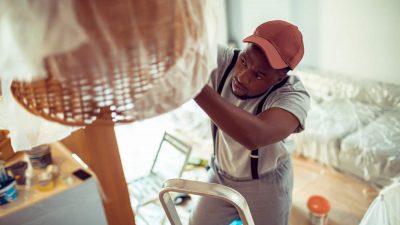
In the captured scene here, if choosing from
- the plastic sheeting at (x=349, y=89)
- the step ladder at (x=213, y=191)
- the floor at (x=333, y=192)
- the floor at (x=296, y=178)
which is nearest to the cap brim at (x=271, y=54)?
the step ladder at (x=213, y=191)

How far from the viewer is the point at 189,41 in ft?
1.07

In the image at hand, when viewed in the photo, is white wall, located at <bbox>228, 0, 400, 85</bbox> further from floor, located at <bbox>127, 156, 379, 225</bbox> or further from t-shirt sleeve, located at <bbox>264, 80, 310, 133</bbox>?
t-shirt sleeve, located at <bbox>264, 80, 310, 133</bbox>

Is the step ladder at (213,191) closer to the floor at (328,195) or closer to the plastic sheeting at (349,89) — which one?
the floor at (328,195)

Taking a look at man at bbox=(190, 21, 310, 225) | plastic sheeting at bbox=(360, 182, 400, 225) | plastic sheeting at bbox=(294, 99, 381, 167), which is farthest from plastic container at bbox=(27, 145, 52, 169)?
plastic sheeting at bbox=(294, 99, 381, 167)

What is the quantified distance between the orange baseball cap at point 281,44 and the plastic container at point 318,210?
1317 mm

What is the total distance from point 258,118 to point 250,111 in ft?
0.94

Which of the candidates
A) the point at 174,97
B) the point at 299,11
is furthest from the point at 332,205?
the point at 174,97

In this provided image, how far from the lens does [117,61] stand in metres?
0.29

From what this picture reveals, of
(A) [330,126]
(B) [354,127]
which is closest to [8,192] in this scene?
(A) [330,126]

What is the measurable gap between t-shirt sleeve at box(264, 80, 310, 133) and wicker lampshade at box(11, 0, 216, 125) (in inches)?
22.1

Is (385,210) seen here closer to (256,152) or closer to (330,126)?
(256,152)

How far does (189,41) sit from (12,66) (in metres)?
0.16

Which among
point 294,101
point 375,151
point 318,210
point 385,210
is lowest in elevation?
point 318,210

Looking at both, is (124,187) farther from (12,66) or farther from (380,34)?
(380,34)
